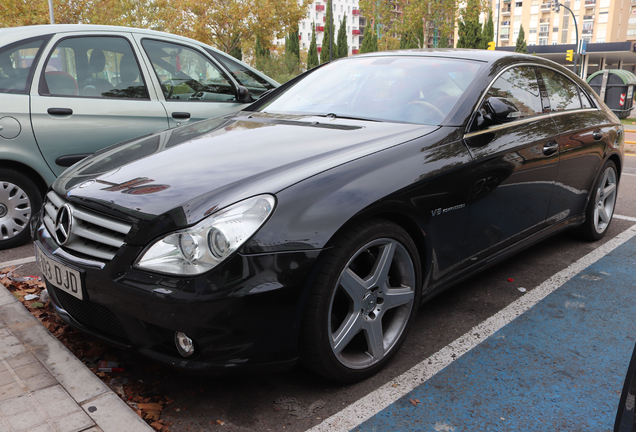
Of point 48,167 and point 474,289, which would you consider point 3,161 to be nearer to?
point 48,167

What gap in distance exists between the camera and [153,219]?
6.98 ft

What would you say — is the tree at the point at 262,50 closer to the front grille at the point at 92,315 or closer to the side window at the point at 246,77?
the side window at the point at 246,77

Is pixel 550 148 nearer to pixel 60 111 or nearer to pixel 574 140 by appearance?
pixel 574 140

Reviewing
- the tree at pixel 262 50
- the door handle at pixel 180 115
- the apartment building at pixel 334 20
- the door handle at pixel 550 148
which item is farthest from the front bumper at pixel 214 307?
the apartment building at pixel 334 20

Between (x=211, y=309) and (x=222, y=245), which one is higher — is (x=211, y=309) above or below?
below

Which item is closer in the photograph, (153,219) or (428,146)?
(153,219)

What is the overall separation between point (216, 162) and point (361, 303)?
0.92 meters

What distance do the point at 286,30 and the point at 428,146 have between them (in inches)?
1182

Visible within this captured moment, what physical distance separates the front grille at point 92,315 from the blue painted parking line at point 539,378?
3.51ft

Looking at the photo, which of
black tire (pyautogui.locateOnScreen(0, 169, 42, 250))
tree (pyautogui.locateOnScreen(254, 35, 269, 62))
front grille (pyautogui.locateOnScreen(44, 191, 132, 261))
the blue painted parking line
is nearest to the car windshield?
the blue painted parking line

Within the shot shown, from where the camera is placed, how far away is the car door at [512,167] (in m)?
2.99

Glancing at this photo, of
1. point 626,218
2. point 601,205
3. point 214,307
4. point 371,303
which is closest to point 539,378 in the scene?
point 371,303

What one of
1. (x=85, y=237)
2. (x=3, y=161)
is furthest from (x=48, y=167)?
(x=85, y=237)

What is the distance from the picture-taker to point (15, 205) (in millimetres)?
4309
